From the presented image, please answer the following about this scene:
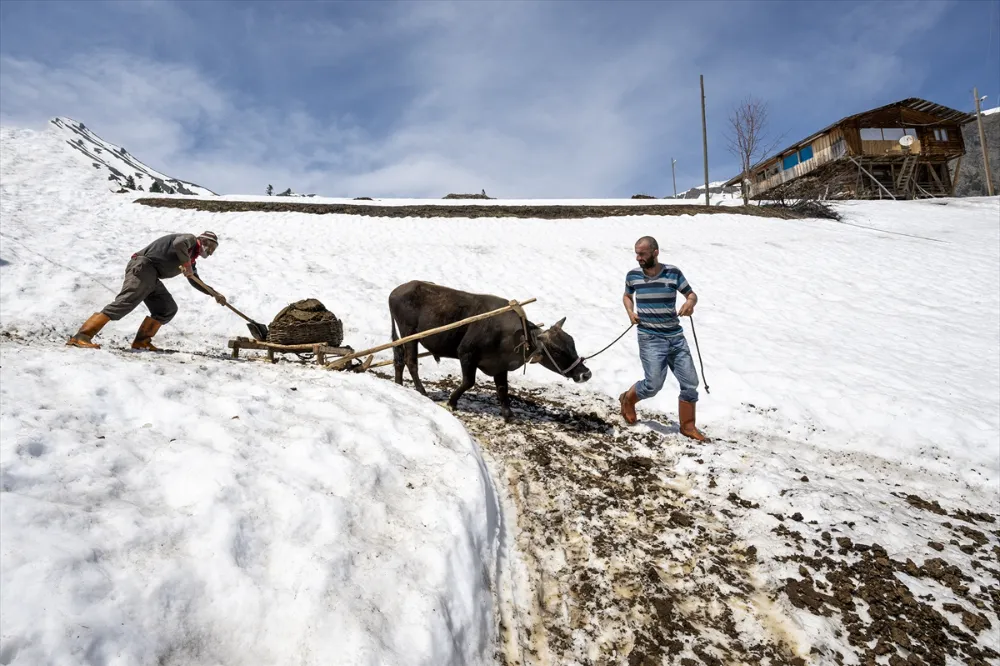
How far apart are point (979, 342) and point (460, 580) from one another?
1305cm

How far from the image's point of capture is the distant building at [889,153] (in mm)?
38469

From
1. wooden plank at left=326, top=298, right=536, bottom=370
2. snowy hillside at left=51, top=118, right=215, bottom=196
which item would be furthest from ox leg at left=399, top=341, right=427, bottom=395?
snowy hillside at left=51, top=118, right=215, bottom=196

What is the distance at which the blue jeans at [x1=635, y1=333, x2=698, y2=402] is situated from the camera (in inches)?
231

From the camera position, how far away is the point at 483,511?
3828mm

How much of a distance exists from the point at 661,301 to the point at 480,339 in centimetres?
243

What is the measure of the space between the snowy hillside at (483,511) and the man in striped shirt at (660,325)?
727 millimetres

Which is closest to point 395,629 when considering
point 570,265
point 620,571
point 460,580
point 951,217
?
point 460,580

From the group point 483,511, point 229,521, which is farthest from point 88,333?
point 483,511

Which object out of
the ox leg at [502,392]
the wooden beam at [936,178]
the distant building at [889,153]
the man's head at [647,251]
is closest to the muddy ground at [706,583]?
the ox leg at [502,392]

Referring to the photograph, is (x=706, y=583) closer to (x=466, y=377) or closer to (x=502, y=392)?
(x=502, y=392)

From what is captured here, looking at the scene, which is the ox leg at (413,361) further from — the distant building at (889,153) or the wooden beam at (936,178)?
the wooden beam at (936,178)

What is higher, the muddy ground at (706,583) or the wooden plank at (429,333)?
the wooden plank at (429,333)

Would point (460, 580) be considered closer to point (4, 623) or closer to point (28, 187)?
point (4, 623)

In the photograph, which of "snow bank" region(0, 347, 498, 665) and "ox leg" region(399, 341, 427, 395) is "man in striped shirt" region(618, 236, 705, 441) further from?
"ox leg" region(399, 341, 427, 395)
